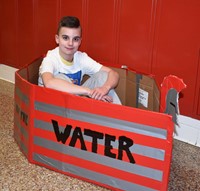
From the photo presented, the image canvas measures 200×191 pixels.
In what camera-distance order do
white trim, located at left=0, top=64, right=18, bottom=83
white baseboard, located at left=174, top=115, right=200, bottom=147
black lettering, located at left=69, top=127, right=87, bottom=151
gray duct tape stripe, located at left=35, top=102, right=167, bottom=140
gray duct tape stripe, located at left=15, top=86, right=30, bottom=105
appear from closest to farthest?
gray duct tape stripe, located at left=35, top=102, right=167, bottom=140, black lettering, located at left=69, top=127, right=87, bottom=151, gray duct tape stripe, located at left=15, top=86, right=30, bottom=105, white baseboard, located at left=174, top=115, right=200, bottom=147, white trim, located at left=0, top=64, right=18, bottom=83

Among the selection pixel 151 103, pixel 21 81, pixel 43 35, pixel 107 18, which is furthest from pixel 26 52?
pixel 151 103

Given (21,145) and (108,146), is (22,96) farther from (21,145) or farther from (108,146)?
(108,146)

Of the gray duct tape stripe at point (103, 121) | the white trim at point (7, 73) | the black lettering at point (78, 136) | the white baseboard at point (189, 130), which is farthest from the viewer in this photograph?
the white trim at point (7, 73)

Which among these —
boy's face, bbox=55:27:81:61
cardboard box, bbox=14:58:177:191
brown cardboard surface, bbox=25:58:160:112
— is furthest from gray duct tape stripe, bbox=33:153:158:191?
boy's face, bbox=55:27:81:61

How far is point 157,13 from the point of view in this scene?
4.96ft

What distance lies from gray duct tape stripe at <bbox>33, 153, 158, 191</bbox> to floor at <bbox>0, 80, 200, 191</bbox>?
0.03 meters

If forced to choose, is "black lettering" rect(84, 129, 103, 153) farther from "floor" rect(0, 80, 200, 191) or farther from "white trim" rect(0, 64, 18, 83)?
"white trim" rect(0, 64, 18, 83)

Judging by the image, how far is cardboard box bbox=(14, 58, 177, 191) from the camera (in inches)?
42.1

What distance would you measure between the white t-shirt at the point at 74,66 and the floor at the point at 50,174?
1.16 feet

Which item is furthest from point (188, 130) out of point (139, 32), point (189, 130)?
point (139, 32)

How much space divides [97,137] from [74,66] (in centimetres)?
48

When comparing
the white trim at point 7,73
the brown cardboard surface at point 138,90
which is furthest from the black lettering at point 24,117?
the white trim at point 7,73

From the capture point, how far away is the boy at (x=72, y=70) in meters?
1.30

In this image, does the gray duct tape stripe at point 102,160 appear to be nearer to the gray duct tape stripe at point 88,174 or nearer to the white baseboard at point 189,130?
the gray duct tape stripe at point 88,174
